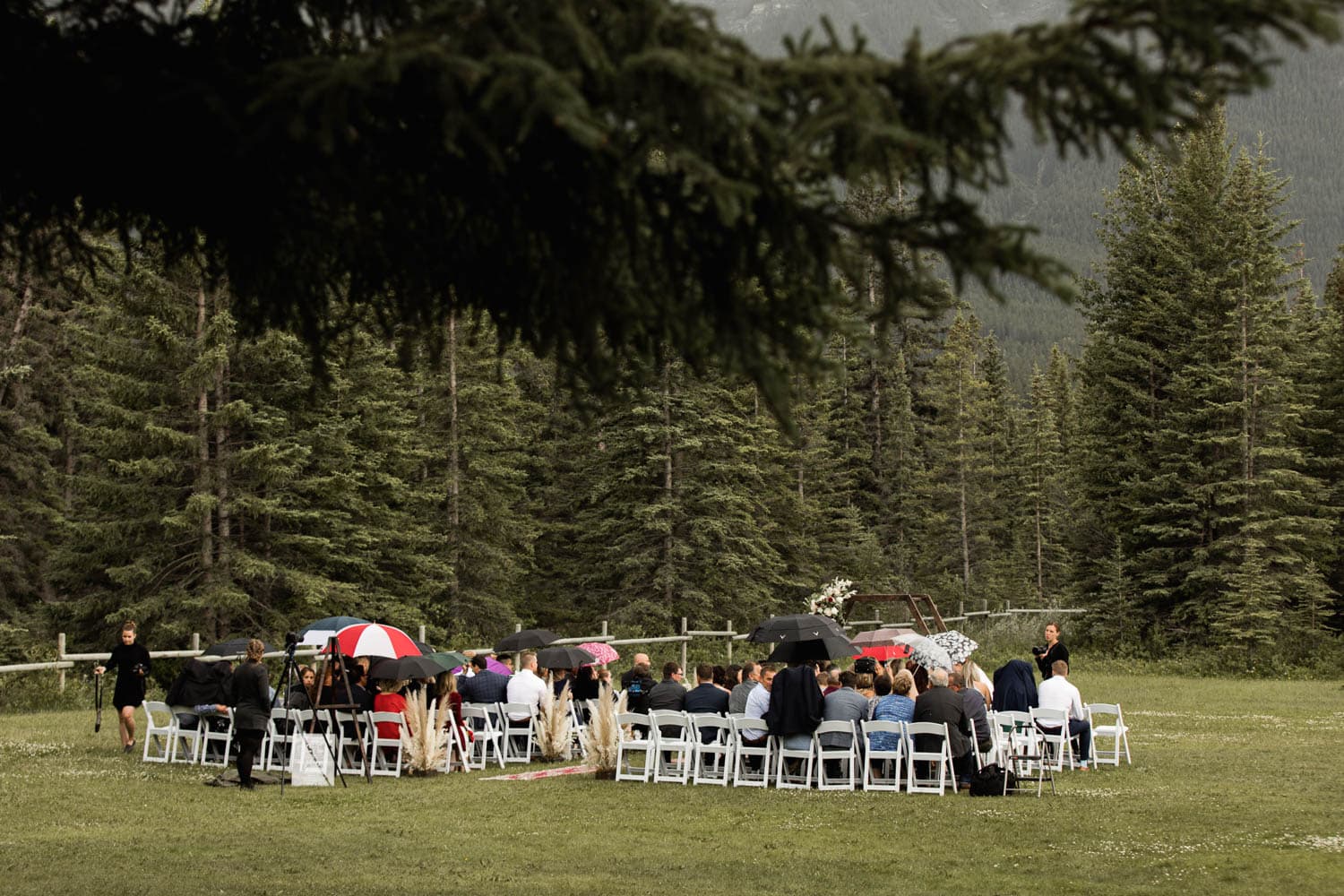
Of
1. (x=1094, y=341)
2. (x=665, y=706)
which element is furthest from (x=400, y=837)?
(x=1094, y=341)

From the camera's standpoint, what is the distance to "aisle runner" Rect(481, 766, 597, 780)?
16672mm

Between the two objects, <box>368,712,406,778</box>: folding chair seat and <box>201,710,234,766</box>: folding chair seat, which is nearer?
<box>368,712,406,778</box>: folding chair seat

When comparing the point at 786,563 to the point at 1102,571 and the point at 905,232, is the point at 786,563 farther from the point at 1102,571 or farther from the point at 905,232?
the point at 905,232

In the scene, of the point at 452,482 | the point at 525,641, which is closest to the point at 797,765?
the point at 525,641

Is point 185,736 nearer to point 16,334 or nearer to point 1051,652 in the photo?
point 1051,652

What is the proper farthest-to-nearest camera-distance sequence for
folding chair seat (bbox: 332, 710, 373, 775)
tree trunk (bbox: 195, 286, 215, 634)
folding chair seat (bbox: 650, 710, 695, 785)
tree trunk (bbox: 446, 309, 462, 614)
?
tree trunk (bbox: 446, 309, 462, 614), tree trunk (bbox: 195, 286, 215, 634), folding chair seat (bbox: 332, 710, 373, 775), folding chair seat (bbox: 650, 710, 695, 785)

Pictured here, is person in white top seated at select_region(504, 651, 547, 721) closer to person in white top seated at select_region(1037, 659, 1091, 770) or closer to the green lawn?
the green lawn

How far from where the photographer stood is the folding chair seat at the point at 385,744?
54.6ft

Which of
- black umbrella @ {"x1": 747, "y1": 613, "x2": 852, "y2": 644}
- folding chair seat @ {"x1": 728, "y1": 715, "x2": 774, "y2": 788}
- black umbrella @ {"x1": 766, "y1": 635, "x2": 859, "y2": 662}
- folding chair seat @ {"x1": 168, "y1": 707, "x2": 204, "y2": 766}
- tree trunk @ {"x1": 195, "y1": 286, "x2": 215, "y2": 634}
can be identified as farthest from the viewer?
tree trunk @ {"x1": 195, "y1": 286, "x2": 215, "y2": 634}

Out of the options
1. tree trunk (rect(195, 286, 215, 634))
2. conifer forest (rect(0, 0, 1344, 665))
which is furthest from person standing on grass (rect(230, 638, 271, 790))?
tree trunk (rect(195, 286, 215, 634))

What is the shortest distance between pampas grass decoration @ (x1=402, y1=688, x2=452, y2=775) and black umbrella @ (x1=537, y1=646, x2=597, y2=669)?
9.66ft

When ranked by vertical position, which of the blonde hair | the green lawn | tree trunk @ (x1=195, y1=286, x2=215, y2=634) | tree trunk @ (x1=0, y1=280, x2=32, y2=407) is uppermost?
tree trunk @ (x1=0, y1=280, x2=32, y2=407)

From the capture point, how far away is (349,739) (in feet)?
55.9

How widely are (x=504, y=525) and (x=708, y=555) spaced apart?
6477 mm
